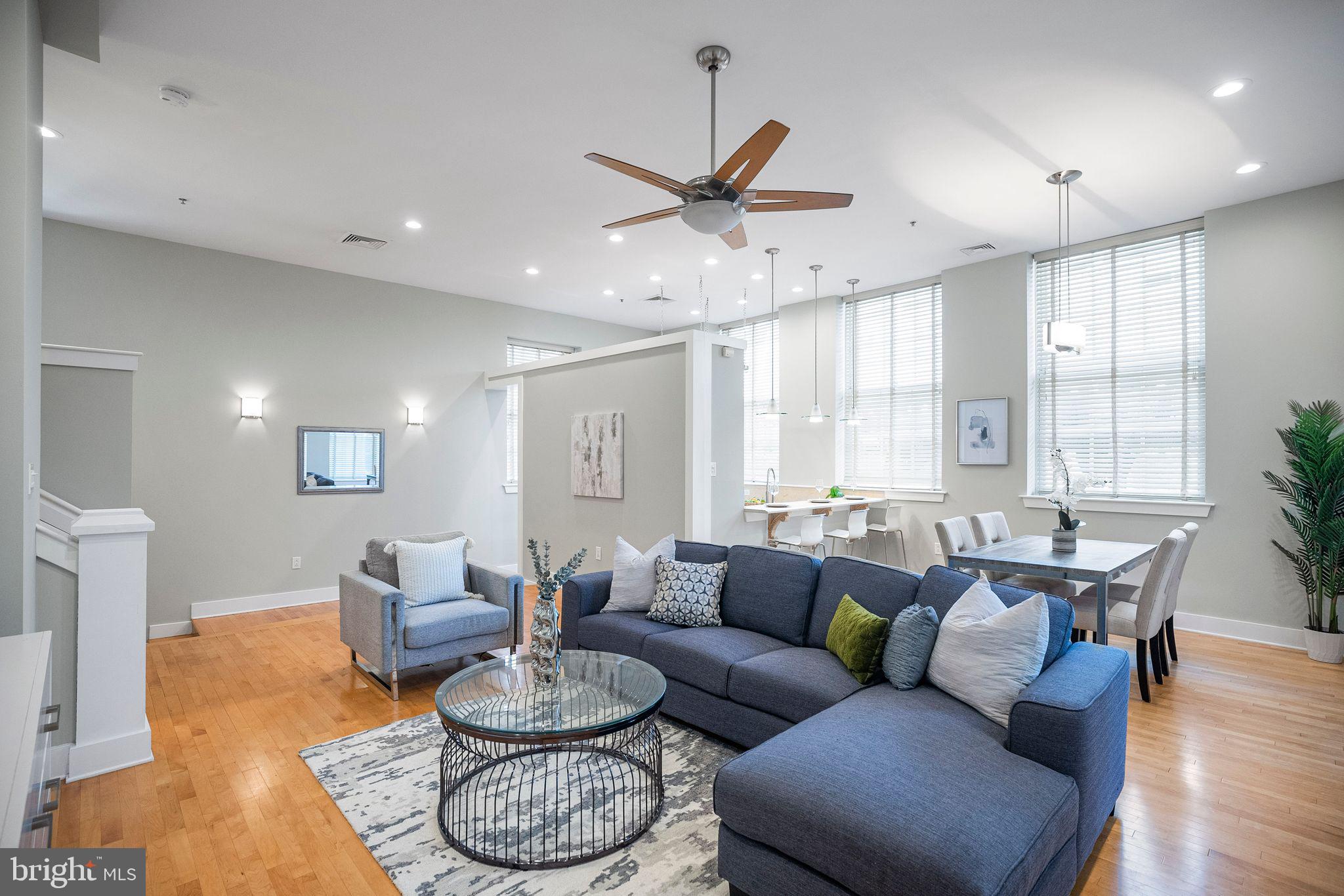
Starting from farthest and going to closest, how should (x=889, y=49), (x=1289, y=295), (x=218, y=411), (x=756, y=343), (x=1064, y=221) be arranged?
1. (x=756, y=343)
2. (x=218, y=411)
3. (x=1064, y=221)
4. (x=1289, y=295)
5. (x=889, y=49)

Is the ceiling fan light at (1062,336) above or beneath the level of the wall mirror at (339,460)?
above

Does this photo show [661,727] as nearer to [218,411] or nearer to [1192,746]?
[1192,746]

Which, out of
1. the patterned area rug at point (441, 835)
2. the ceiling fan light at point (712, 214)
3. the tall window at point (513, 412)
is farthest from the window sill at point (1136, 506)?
the tall window at point (513, 412)

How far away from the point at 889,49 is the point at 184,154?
160 inches

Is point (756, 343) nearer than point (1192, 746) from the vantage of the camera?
No

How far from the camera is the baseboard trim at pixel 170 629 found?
5.29m


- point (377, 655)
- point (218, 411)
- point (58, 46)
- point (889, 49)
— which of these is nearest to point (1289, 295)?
point (889, 49)

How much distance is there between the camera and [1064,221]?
5.11 metres

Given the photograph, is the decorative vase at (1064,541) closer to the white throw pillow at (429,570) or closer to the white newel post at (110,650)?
the white throw pillow at (429,570)

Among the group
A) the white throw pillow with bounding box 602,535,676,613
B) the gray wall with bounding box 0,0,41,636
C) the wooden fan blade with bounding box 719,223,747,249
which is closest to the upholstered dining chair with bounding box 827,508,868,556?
the white throw pillow with bounding box 602,535,676,613

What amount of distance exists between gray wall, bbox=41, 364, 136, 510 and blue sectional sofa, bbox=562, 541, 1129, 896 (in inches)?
132

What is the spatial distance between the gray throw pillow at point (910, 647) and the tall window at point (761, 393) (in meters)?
5.54

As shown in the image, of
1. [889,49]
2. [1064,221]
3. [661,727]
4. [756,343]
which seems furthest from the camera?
[756,343]

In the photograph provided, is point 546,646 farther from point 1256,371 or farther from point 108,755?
point 1256,371
